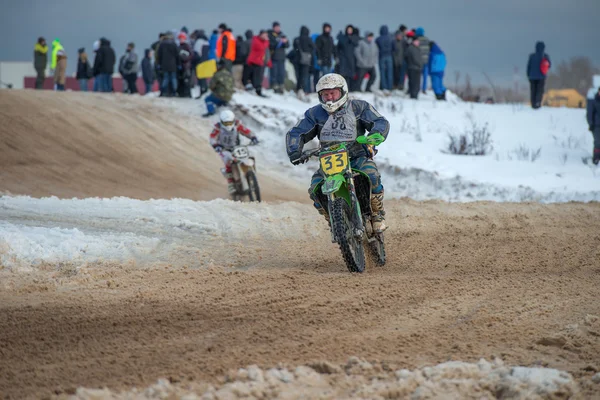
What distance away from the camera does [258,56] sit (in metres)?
24.5

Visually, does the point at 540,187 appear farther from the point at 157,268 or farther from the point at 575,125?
the point at 157,268

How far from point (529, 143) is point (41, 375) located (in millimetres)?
19329

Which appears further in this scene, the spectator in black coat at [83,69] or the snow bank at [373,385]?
the spectator in black coat at [83,69]

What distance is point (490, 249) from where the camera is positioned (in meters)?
10.5

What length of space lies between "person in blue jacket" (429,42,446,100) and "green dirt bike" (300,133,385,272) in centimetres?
1817

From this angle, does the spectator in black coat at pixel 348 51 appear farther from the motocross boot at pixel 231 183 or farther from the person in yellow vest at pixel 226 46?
the motocross boot at pixel 231 183

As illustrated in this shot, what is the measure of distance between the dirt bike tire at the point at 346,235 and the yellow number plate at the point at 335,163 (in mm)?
295

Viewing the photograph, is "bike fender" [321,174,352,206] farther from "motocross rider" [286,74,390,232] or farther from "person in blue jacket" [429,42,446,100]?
"person in blue jacket" [429,42,446,100]

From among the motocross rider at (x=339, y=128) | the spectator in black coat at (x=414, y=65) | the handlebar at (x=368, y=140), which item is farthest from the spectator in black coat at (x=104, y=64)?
the handlebar at (x=368, y=140)

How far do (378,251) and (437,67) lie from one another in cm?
1800

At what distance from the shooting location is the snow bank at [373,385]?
4781 mm

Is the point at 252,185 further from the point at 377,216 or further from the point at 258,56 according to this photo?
the point at 258,56

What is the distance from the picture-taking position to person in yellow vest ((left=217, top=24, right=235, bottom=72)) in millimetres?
23938

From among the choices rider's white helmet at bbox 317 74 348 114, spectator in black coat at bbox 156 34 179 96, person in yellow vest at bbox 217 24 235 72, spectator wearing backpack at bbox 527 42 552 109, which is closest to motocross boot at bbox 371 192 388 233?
rider's white helmet at bbox 317 74 348 114
